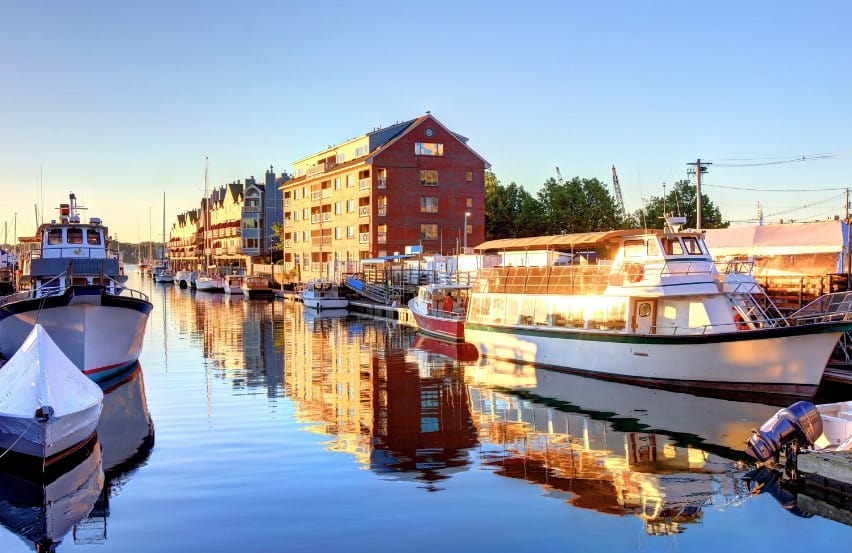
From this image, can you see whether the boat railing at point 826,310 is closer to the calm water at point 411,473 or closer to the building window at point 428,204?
the calm water at point 411,473

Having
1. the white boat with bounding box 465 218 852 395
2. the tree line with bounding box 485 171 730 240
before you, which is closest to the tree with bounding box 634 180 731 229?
the tree line with bounding box 485 171 730 240

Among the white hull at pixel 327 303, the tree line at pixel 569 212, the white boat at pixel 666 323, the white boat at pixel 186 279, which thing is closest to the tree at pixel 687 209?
the tree line at pixel 569 212

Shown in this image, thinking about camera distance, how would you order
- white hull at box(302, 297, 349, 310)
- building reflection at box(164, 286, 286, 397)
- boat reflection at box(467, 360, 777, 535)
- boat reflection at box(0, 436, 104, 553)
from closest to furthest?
boat reflection at box(0, 436, 104, 553) < boat reflection at box(467, 360, 777, 535) < building reflection at box(164, 286, 286, 397) < white hull at box(302, 297, 349, 310)

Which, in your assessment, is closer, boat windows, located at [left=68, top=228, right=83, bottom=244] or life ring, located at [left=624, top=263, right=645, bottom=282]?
life ring, located at [left=624, top=263, right=645, bottom=282]

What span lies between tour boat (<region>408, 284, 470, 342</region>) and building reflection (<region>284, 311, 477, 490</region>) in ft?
6.24

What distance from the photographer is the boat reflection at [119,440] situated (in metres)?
14.4

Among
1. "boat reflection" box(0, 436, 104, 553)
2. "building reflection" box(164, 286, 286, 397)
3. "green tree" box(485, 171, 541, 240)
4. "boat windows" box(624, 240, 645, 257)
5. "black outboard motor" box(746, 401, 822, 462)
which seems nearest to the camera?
"boat reflection" box(0, 436, 104, 553)

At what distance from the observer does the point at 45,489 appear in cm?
1622

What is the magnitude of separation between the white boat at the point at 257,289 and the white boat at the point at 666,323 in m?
62.2

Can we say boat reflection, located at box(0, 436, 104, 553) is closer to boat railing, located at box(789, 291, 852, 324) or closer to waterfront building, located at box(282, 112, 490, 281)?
boat railing, located at box(789, 291, 852, 324)

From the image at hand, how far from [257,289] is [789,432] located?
8270 cm

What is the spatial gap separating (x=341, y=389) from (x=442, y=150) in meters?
55.4

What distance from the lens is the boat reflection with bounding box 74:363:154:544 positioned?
47.3 ft

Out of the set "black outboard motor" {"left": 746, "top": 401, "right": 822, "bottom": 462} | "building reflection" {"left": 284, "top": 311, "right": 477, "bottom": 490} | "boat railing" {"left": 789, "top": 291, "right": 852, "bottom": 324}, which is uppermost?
"boat railing" {"left": 789, "top": 291, "right": 852, "bottom": 324}
